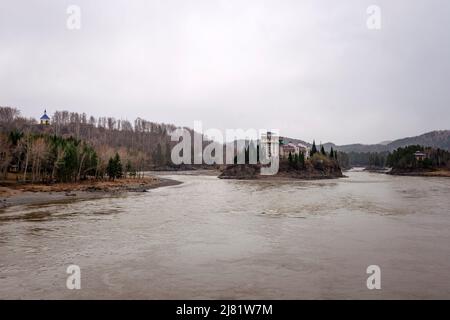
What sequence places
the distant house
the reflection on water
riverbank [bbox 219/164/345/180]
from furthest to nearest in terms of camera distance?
the distant house < riverbank [bbox 219/164/345/180] < the reflection on water

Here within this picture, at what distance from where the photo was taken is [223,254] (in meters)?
19.4

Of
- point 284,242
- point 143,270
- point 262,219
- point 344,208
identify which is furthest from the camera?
point 344,208

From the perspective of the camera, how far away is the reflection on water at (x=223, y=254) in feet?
45.7

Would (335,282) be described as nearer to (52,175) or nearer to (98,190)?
(98,190)

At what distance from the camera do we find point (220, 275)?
618 inches

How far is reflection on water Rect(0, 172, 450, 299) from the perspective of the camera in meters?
13.9

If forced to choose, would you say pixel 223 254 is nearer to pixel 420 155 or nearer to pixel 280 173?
pixel 280 173

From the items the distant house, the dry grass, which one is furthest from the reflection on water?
the distant house

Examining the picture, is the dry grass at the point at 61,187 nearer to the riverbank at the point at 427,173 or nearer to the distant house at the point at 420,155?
the riverbank at the point at 427,173

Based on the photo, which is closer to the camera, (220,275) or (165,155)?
(220,275)

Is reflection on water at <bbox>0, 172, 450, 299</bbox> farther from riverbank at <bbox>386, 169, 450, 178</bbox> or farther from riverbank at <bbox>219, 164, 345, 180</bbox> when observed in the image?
riverbank at <bbox>386, 169, 450, 178</bbox>

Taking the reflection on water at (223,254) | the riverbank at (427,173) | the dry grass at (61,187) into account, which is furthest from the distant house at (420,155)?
the reflection on water at (223,254)

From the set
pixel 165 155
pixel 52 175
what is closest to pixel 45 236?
pixel 52 175
